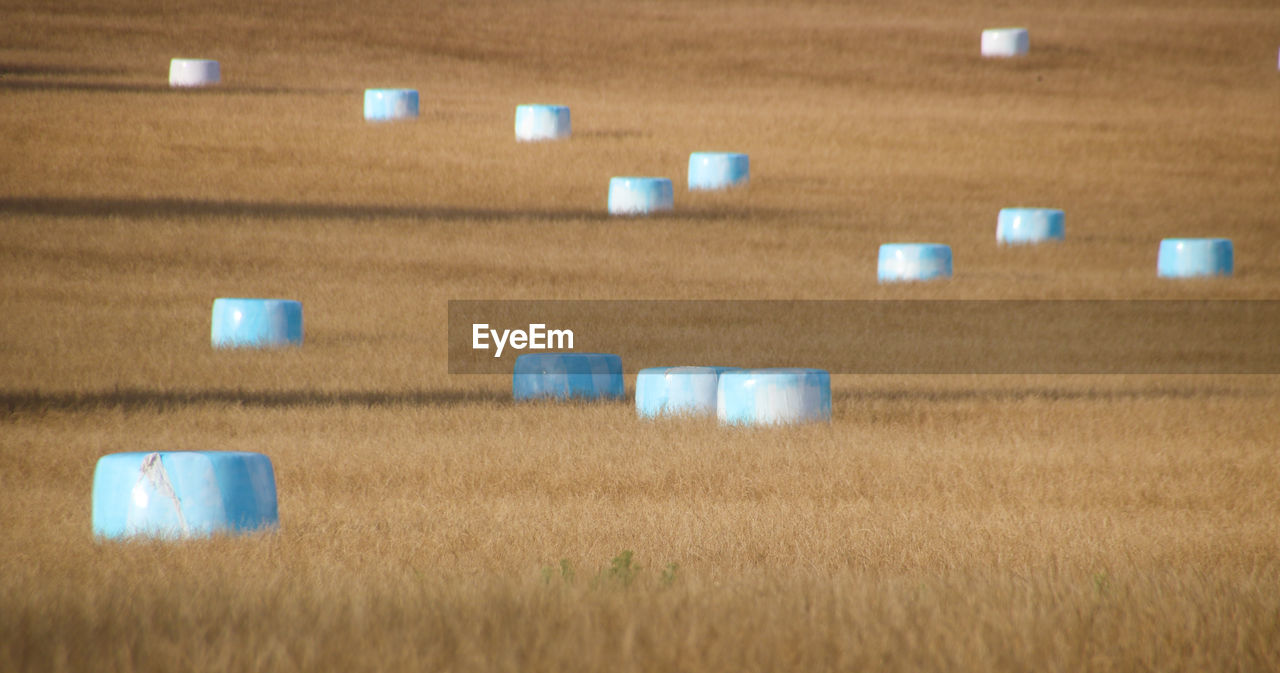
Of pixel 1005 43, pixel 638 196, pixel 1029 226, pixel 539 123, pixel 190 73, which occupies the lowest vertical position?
pixel 1029 226

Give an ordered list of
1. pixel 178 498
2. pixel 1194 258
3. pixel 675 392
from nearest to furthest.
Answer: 1. pixel 178 498
2. pixel 675 392
3. pixel 1194 258

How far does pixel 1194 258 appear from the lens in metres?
22.5

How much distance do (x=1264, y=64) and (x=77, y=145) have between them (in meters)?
23.6

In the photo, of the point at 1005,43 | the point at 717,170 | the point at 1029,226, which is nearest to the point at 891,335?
the point at 1029,226

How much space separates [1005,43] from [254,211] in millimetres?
19866

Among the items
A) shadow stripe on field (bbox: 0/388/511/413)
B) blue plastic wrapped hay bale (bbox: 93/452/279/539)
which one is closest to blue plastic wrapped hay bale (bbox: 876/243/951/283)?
shadow stripe on field (bbox: 0/388/511/413)

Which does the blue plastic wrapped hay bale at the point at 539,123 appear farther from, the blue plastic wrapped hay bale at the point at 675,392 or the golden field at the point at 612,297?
the blue plastic wrapped hay bale at the point at 675,392

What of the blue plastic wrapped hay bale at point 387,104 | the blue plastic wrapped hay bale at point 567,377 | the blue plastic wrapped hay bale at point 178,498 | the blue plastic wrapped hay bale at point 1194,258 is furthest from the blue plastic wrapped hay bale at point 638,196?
the blue plastic wrapped hay bale at point 178,498

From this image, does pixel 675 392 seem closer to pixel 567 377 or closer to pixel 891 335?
pixel 567 377

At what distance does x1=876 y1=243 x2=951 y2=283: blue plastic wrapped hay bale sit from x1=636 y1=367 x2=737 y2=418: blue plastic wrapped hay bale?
900cm

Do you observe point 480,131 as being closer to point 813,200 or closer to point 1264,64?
point 813,200

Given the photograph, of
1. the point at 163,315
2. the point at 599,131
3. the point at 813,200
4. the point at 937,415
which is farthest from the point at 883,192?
the point at 937,415

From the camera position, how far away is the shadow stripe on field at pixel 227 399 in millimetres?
12852

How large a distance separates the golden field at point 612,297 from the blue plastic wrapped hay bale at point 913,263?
39 centimetres
